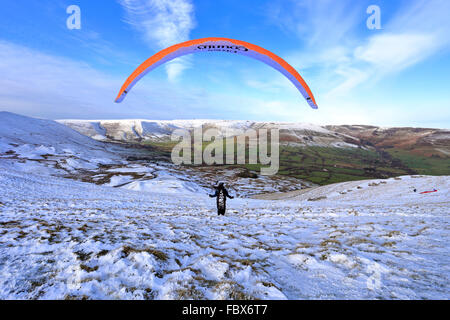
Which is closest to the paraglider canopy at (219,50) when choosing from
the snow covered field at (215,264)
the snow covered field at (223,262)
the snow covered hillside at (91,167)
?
the snow covered field at (223,262)

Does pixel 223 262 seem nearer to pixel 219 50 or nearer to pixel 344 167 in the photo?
pixel 219 50

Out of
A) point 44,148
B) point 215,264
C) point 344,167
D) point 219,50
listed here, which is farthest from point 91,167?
point 344,167

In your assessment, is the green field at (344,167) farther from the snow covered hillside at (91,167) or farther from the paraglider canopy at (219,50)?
the paraglider canopy at (219,50)

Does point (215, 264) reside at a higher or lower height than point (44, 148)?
lower

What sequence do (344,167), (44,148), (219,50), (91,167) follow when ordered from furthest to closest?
(344,167) → (44,148) → (91,167) → (219,50)

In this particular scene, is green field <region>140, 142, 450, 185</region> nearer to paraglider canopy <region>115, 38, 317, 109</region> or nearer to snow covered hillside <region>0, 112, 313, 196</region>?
snow covered hillside <region>0, 112, 313, 196</region>

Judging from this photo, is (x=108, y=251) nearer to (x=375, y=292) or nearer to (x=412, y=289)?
(x=375, y=292)

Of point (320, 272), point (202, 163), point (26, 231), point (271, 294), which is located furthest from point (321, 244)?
point (202, 163)
